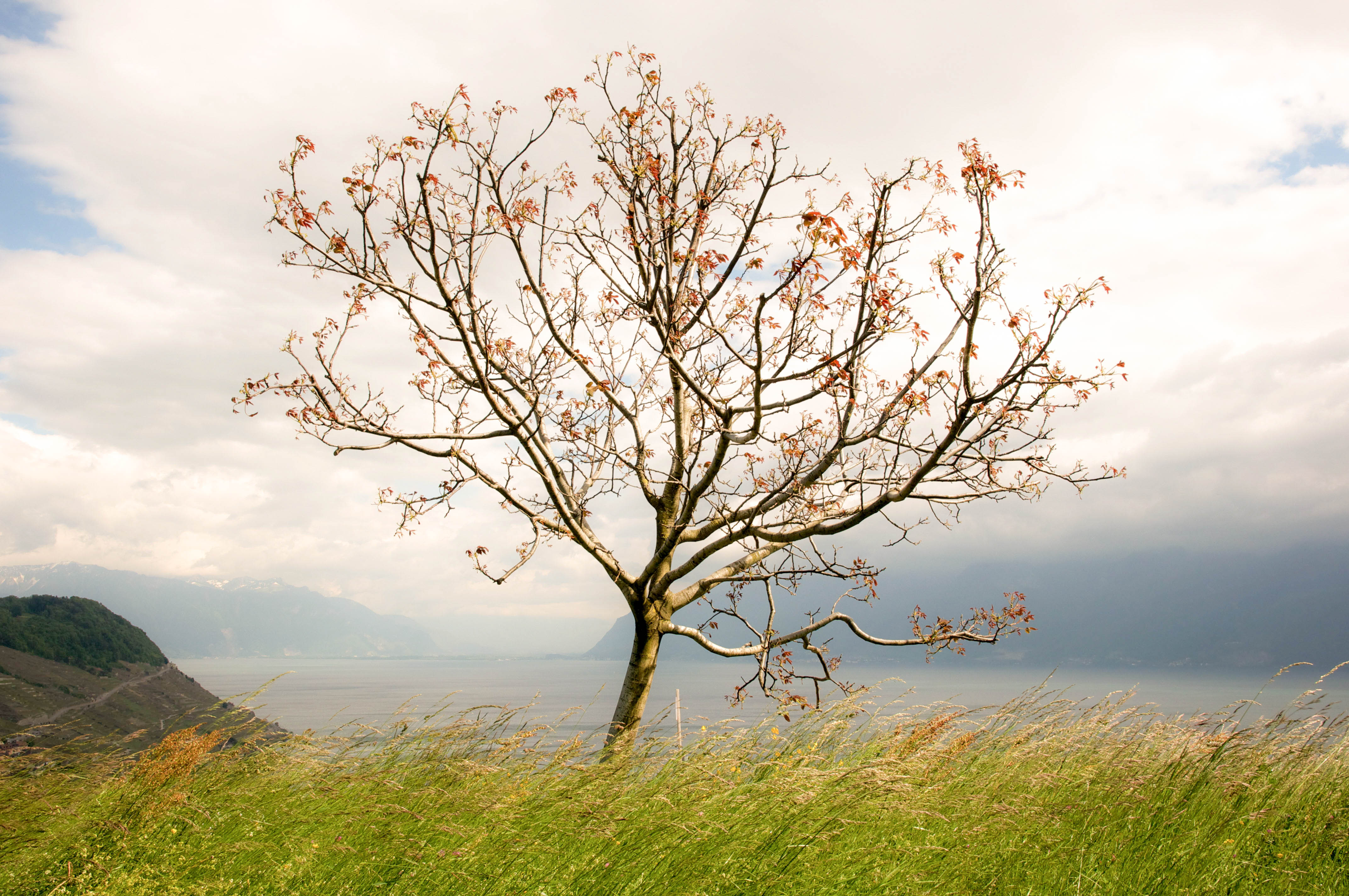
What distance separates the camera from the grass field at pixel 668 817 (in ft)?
13.5

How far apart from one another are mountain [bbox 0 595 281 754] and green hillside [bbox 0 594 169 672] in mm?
87

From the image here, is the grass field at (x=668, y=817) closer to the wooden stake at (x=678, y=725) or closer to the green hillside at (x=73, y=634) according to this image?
the wooden stake at (x=678, y=725)

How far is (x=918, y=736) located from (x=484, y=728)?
4.00m

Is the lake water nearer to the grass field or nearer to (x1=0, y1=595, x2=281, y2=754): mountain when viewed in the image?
the grass field

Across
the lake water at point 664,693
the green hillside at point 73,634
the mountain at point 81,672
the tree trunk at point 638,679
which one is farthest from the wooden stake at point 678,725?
the green hillside at point 73,634

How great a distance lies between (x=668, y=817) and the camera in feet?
14.9

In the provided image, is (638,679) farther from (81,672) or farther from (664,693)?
(664,693)

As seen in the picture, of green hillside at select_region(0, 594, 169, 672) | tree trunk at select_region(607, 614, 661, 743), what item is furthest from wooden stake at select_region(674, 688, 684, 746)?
green hillside at select_region(0, 594, 169, 672)

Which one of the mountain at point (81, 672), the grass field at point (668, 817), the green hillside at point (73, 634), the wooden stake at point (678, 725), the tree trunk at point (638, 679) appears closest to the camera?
the grass field at point (668, 817)

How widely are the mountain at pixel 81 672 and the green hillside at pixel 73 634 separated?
9 centimetres

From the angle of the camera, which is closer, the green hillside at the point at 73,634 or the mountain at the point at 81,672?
the mountain at the point at 81,672

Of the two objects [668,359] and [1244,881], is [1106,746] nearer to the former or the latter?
[1244,881]

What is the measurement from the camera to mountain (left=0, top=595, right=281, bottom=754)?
49.0 meters

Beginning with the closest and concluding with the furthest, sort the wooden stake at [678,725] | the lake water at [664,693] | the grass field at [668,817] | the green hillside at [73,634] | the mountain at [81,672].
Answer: the grass field at [668,817], the wooden stake at [678,725], the lake water at [664,693], the mountain at [81,672], the green hillside at [73,634]
